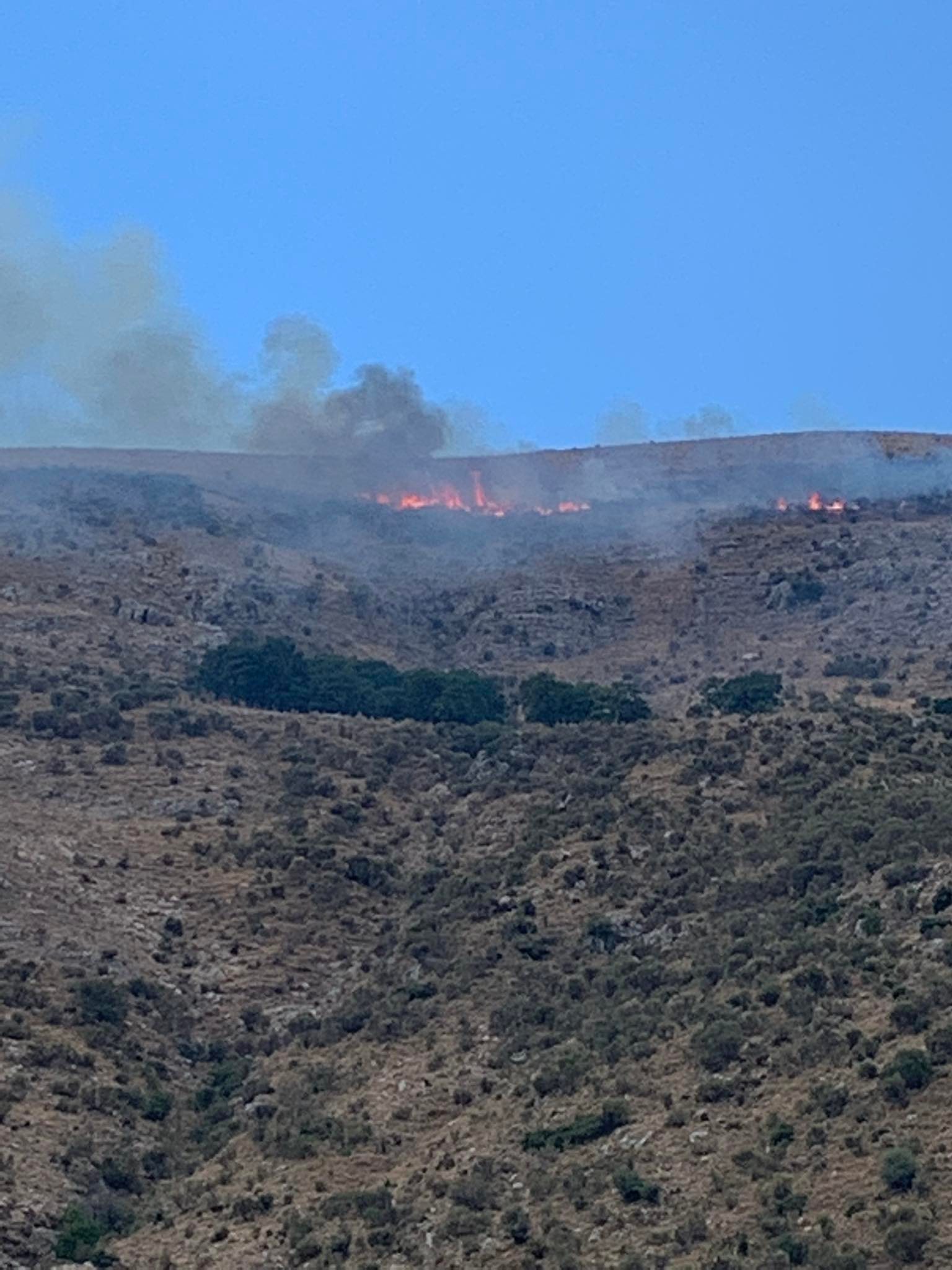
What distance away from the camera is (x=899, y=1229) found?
97.1 feet

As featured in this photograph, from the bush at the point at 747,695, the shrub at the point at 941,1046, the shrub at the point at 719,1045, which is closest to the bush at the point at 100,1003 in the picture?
the shrub at the point at 719,1045

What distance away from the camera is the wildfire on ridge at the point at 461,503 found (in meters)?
113

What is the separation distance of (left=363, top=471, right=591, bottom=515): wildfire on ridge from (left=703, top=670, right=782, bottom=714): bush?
40.3 metres

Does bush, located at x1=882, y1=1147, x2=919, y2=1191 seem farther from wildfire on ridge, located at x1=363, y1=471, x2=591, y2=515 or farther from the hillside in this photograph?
wildfire on ridge, located at x1=363, y1=471, x2=591, y2=515

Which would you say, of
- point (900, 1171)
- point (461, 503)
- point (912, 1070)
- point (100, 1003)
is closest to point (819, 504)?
point (461, 503)

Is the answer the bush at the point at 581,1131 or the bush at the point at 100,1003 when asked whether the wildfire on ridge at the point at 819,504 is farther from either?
the bush at the point at 581,1131

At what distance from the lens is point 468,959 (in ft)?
154

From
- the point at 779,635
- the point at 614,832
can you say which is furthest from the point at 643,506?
the point at 614,832

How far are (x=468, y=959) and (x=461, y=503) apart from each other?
69974 mm

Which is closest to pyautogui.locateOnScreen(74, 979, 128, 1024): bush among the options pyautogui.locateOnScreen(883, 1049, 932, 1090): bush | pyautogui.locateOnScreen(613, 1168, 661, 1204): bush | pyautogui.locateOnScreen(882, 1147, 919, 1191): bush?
pyautogui.locateOnScreen(613, 1168, 661, 1204): bush

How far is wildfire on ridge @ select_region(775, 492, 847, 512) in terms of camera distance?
103 m

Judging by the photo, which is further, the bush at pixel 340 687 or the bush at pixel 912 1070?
the bush at pixel 340 687

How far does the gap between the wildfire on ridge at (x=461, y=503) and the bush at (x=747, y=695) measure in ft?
132

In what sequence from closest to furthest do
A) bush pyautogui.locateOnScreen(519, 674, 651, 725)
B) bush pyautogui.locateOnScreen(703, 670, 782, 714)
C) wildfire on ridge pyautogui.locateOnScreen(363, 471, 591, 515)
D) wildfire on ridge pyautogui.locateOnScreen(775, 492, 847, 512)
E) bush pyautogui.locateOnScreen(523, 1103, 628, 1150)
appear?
bush pyautogui.locateOnScreen(523, 1103, 628, 1150), bush pyautogui.locateOnScreen(703, 670, 782, 714), bush pyautogui.locateOnScreen(519, 674, 651, 725), wildfire on ridge pyautogui.locateOnScreen(775, 492, 847, 512), wildfire on ridge pyautogui.locateOnScreen(363, 471, 591, 515)
